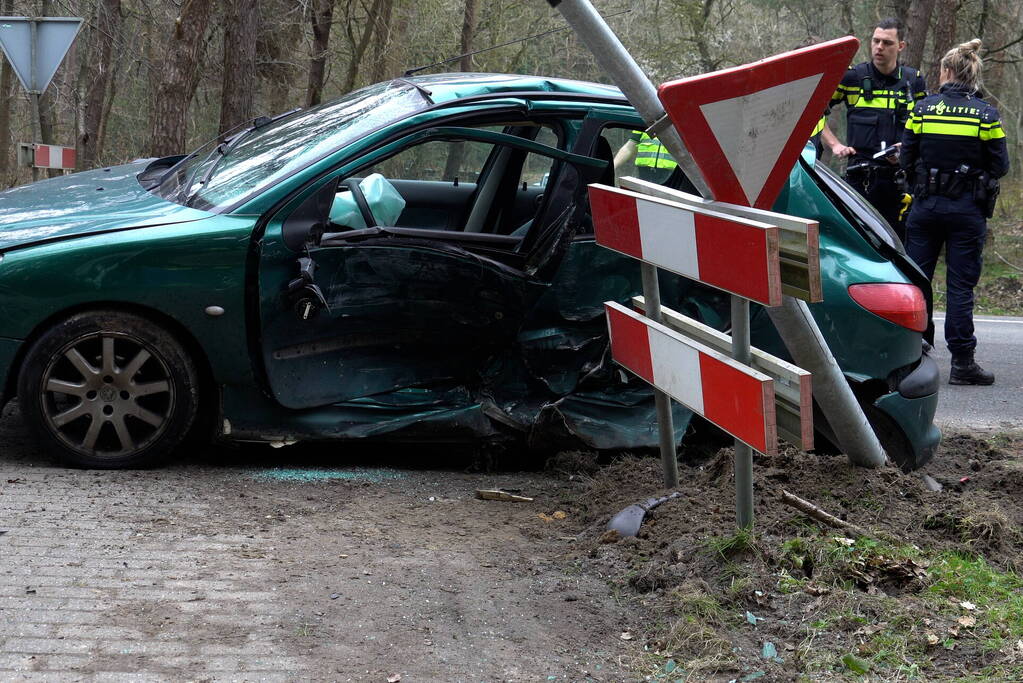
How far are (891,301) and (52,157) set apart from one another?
31.2 feet

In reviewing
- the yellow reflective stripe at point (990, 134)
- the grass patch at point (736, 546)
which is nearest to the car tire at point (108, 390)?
the grass patch at point (736, 546)

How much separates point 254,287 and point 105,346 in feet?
2.10

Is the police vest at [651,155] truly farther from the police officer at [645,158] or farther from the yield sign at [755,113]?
the yield sign at [755,113]

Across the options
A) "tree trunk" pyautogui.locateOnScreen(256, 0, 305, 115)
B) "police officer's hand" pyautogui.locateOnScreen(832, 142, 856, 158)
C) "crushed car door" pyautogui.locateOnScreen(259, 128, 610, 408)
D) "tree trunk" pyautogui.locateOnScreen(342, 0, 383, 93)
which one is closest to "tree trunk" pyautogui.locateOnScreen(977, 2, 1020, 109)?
"tree trunk" pyautogui.locateOnScreen(342, 0, 383, 93)

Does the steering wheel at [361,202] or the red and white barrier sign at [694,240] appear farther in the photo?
the steering wheel at [361,202]

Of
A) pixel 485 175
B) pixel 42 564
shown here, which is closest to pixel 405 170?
pixel 485 175

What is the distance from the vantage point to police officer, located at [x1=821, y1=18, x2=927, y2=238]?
8.82 meters

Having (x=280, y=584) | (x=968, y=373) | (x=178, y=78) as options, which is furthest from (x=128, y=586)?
(x=178, y=78)

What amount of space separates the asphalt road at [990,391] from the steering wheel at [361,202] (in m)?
2.87

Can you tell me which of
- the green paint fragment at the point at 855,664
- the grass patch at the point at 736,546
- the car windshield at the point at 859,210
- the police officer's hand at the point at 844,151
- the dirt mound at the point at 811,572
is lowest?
the green paint fragment at the point at 855,664

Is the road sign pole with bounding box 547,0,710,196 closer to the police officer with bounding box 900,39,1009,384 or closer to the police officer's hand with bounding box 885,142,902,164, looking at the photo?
the police officer with bounding box 900,39,1009,384

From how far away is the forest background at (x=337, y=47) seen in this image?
14.3m

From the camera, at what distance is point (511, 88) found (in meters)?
5.16

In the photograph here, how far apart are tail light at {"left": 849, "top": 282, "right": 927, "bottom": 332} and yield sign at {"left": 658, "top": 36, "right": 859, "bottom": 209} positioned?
168 centimetres
